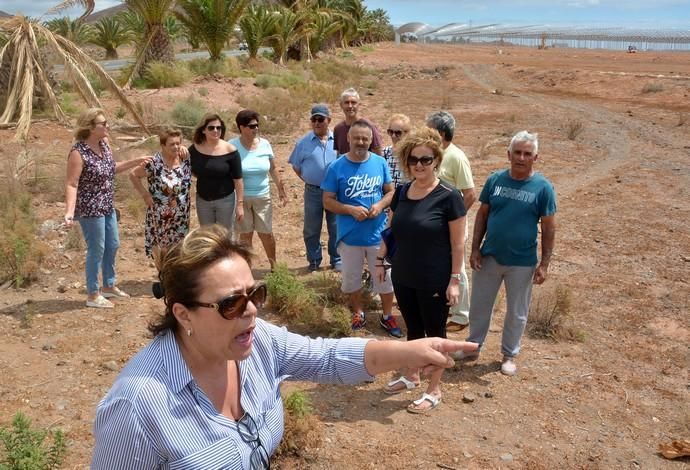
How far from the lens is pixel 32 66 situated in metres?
10.5

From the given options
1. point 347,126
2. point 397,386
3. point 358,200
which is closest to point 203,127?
point 347,126

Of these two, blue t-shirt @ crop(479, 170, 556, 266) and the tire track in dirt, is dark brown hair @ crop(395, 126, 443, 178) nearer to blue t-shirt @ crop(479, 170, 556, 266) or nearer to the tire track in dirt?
blue t-shirt @ crop(479, 170, 556, 266)

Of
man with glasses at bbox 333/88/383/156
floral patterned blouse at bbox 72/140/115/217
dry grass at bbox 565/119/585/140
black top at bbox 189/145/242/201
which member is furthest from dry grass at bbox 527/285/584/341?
dry grass at bbox 565/119/585/140

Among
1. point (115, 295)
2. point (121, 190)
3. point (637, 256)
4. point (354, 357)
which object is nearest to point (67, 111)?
point (121, 190)

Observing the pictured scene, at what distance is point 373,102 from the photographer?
22234 mm

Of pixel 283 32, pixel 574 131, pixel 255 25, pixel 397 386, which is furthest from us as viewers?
pixel 283 32

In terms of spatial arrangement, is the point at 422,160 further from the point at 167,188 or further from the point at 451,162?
the point at 167,188

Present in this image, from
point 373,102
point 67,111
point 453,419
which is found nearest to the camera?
point 453,419

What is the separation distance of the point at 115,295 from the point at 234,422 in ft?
13.9

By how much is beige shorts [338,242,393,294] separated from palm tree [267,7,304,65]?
970 inches

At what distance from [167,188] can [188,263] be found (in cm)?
369

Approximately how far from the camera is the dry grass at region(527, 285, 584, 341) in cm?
538

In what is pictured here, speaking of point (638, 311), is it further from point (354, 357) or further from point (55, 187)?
point (55, 187)

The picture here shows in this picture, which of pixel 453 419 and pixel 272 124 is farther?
pixel 272 124
